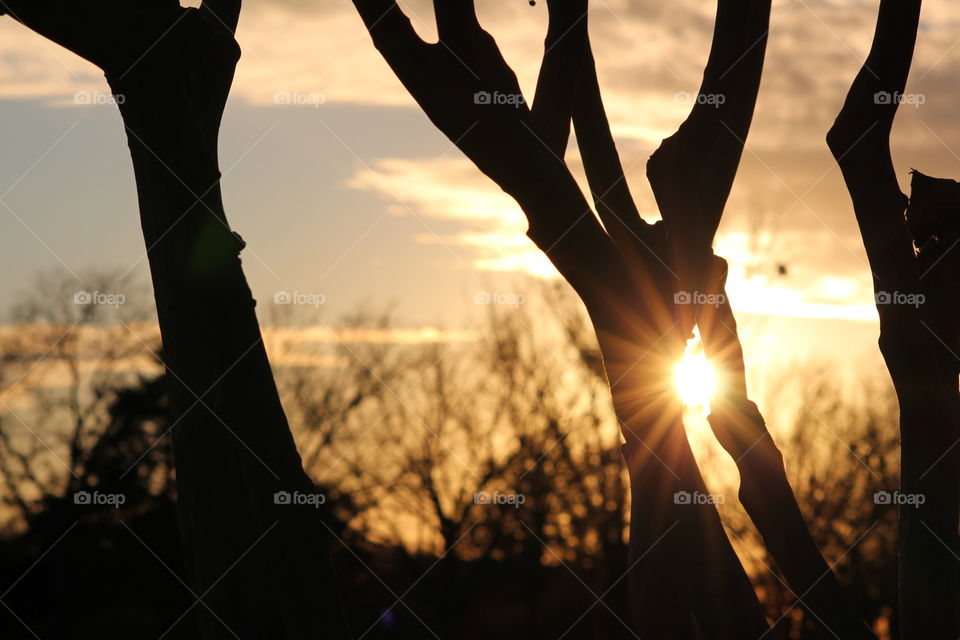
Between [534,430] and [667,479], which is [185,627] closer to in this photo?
[534,430]

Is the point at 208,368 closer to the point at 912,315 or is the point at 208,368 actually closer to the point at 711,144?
the point at 711,144

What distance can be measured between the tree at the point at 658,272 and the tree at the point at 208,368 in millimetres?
1282

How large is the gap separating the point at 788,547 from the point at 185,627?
23.0 m

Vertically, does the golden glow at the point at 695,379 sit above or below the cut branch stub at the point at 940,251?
below

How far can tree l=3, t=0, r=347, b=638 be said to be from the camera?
4805mm

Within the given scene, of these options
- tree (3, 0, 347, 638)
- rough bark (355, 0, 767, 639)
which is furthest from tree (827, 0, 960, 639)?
tree (3, 0, 347, 638)

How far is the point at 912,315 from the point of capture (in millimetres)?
4664

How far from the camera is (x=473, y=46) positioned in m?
4.48

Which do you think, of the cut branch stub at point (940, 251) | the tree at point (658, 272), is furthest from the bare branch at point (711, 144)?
the cut branch stub at point (940, 251)

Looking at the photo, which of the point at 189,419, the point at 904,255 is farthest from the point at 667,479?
the point at 189,419

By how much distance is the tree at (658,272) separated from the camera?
434 centimetres

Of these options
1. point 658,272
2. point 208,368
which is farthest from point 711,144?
point 208,368

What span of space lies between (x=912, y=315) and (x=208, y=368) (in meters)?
3.33

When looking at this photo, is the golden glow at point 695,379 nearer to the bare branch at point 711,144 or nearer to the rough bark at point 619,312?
the rough bark at point 619,312
